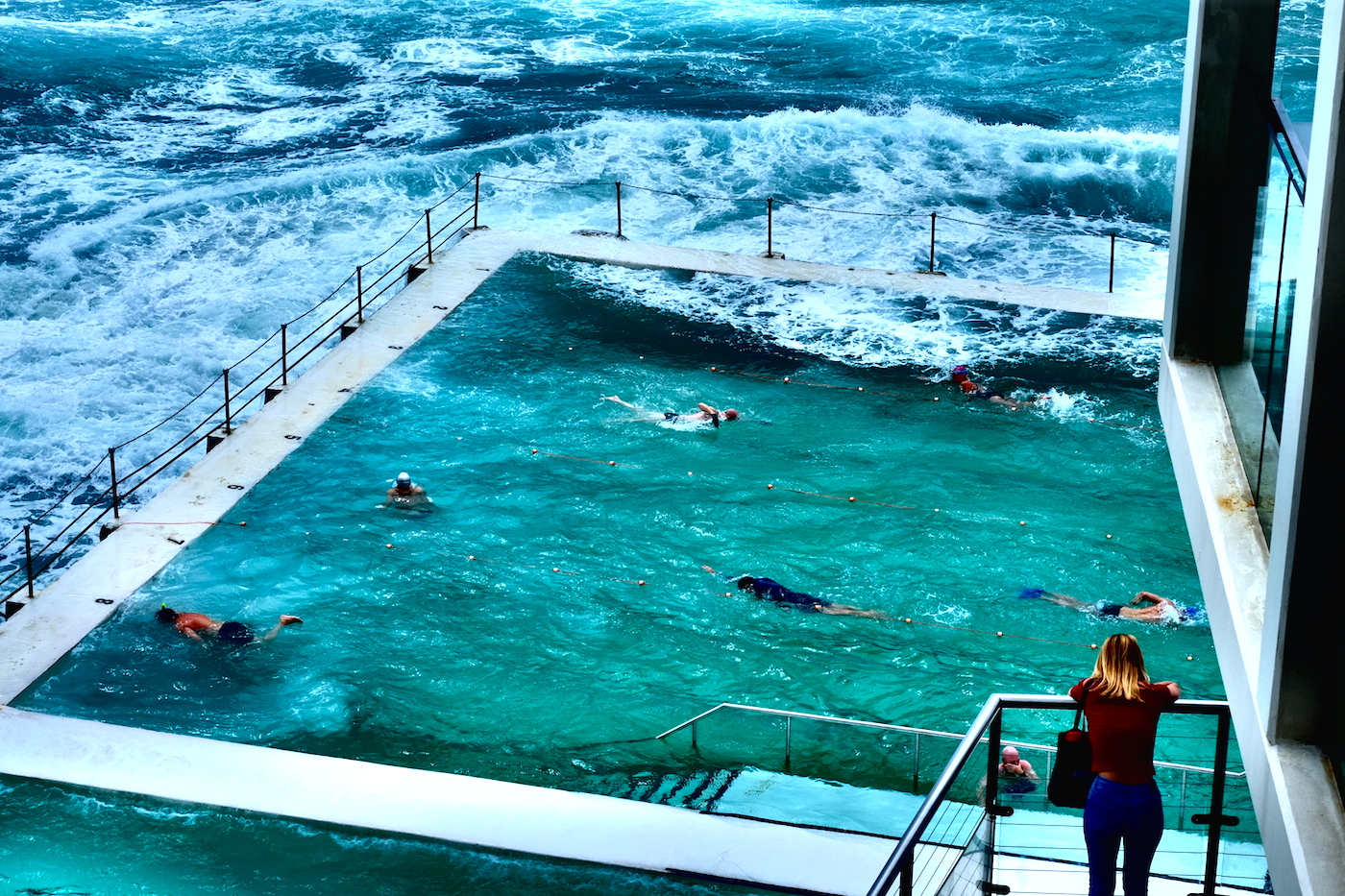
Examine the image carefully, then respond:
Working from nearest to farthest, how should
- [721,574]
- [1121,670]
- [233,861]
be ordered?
[1121,670] → [233,861] → [721,574]

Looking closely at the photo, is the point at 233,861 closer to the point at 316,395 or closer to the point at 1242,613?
the point at 1242,613

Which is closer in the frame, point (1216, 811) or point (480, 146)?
point (1216, 811)

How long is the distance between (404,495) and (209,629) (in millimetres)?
2872

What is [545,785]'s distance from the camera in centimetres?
1116

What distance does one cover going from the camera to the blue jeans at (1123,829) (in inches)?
217

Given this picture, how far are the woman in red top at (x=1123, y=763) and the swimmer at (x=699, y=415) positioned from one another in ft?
37.8

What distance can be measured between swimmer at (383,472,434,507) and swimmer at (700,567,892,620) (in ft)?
11.7

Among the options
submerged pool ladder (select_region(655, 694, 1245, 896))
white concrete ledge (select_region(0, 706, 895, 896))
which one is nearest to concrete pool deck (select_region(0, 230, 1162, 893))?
white concrete ledge (select_region(0, 706, 895, 896))

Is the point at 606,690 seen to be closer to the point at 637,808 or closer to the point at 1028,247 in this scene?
the point at 637,808

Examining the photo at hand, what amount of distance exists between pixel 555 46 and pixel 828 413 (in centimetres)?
2334

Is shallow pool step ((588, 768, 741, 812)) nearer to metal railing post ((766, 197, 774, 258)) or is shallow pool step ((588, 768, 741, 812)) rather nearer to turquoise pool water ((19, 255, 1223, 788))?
turquoise pool water ((19, 255, 1223, 788))

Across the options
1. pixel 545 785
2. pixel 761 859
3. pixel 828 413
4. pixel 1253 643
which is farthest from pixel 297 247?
pixel 1253 643

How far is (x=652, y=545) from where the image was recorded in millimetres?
14781

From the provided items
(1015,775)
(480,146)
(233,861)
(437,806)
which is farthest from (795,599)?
(480,146)
